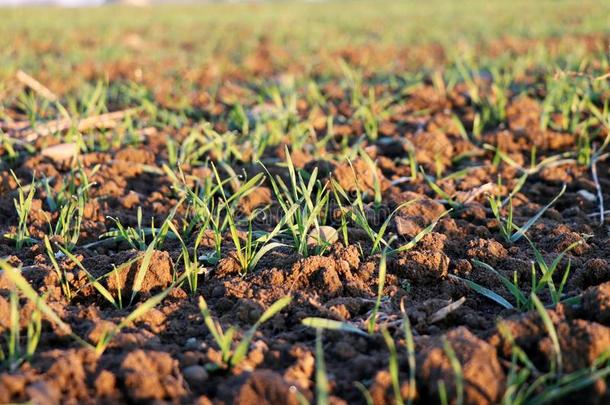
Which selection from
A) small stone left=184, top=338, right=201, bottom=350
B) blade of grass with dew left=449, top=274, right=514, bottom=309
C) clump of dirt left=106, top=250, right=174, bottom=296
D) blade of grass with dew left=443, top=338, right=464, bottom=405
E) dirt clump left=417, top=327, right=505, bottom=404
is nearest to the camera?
blade of grass with dew left=443, top=338, right=464, bottom=405

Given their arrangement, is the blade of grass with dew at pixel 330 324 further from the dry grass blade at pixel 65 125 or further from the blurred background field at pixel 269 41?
the blurred background field at pixel 269 41

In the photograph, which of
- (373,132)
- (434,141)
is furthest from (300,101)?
(434,141)

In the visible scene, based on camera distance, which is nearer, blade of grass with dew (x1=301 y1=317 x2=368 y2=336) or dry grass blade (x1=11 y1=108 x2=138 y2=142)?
blade of grass with dew (x1=301 y1=317 x2=368 y2=336)

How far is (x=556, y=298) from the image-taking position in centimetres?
168

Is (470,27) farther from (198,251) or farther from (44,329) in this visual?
(44,329)

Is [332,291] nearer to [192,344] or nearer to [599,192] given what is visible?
[192,344]

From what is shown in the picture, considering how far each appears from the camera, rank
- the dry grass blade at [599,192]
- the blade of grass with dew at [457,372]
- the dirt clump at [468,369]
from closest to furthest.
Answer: the blade of grass with dew at [457,372], the dirt clump at [468,369], the dry grass blade at [599,192]

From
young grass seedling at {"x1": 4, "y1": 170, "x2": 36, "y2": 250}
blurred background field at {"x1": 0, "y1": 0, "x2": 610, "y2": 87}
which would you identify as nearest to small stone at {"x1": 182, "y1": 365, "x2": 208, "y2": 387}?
young grass seedling at {"x1": 4, "y1": 170, "x2": 36, "y2": 250}

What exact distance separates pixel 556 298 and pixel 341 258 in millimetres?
628

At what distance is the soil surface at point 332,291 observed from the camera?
1.41m

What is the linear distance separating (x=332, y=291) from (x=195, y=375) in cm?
53

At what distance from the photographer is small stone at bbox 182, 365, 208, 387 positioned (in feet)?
4.81

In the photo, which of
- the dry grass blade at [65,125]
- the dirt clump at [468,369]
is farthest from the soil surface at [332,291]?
the dry grass blade at [65,125]

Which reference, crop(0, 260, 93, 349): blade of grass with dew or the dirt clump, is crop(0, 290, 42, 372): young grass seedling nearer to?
crop(0, 260, 93, 349): blade of grass with dew
